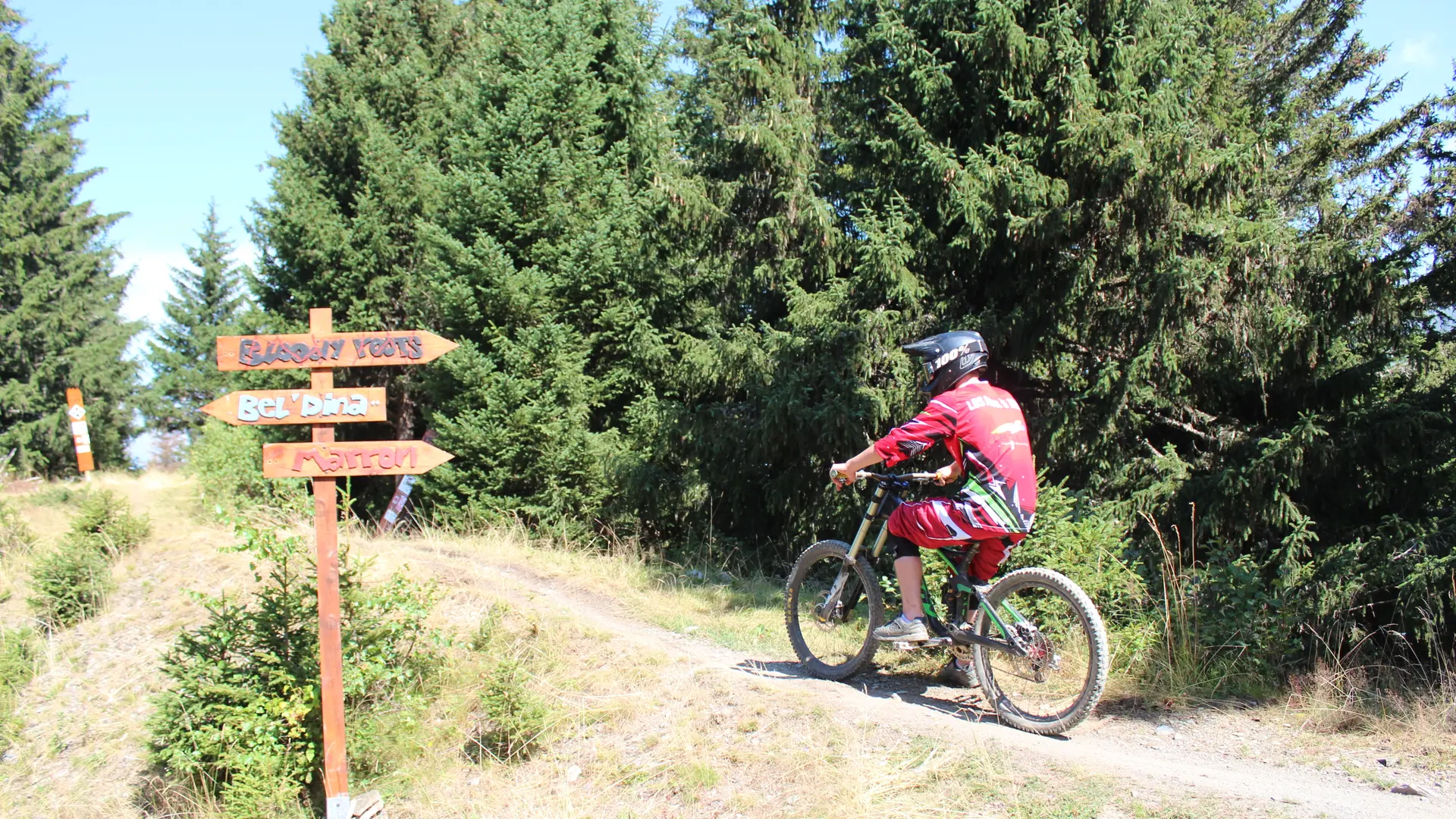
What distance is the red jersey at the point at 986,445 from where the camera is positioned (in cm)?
515

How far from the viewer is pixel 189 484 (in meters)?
20.8

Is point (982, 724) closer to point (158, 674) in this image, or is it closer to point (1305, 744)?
point (1305, 744)

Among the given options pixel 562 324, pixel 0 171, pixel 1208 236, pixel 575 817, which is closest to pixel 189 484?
pixel 562 324

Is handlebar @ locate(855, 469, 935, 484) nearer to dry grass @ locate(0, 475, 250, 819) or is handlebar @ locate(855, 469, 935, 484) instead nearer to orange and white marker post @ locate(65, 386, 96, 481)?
dry grass @ locate(0, 475, 250, 819)

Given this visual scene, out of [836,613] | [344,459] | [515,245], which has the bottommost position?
[836,613]

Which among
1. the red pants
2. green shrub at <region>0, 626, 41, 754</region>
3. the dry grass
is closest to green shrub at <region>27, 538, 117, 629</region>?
the dry grass

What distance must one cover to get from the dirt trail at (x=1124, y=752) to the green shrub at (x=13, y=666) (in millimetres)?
5986

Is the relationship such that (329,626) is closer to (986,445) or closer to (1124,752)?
(986,445)

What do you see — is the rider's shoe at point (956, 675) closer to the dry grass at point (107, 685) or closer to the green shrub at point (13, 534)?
the dry grass at point (107, 685)

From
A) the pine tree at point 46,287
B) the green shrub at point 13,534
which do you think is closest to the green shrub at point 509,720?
the green shrub at point 13,534

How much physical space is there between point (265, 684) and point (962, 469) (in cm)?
441

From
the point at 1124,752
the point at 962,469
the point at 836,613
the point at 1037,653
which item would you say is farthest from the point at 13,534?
the point at 1124,752

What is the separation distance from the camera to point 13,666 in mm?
9523

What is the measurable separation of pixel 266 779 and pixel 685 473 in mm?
6676
